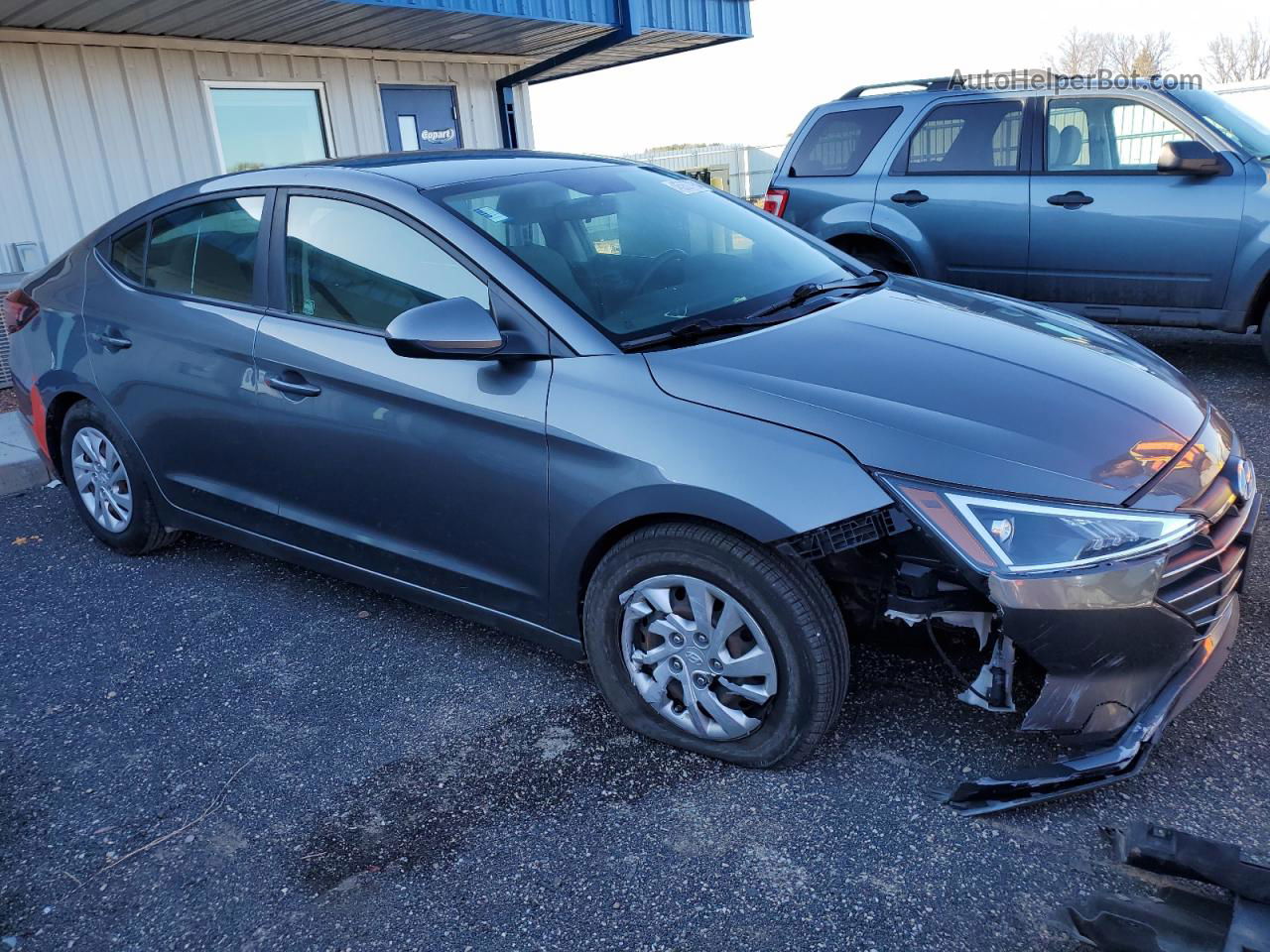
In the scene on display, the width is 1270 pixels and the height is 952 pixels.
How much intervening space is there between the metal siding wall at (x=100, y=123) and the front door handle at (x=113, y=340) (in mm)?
4523

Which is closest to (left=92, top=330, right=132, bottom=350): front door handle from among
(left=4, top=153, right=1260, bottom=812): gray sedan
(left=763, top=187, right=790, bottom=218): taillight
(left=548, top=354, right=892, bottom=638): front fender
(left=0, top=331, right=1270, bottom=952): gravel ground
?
(left=4, top=153, right=1260, bottom=812): gray sedan

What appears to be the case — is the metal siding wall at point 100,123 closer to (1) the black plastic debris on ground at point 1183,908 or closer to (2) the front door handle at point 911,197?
(2) the front door handle at point 911,197

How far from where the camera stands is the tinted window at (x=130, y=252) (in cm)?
412

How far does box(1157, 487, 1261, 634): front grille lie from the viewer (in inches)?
91.6

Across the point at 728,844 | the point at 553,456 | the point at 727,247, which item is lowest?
the point at 728,844

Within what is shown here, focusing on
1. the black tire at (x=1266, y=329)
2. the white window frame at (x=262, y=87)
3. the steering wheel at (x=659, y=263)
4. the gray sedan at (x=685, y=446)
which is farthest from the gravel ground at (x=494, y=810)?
the white window frame at (x=262, y=87)

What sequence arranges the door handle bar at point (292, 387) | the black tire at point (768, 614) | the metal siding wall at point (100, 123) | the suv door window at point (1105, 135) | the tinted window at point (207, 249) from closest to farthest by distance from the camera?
the black tire at point (768, 614), the door handle bar at point (292, 387), the tinted window at point (207, 249), the suv door window at point (1105, 135), the metal siding wall at point (100, 123)

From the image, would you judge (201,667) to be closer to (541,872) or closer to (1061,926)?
(541,872)

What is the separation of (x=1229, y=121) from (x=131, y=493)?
256 inches

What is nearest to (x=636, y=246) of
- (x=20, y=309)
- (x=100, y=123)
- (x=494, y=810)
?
(x=494, y=810)

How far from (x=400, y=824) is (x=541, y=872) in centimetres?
45

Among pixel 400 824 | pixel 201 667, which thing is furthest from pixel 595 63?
pixel 400 824

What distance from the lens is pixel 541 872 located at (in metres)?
2.45

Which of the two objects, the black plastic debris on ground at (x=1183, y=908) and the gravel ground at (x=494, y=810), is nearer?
the black plastic debris on ground at (x=1183, y=908)
